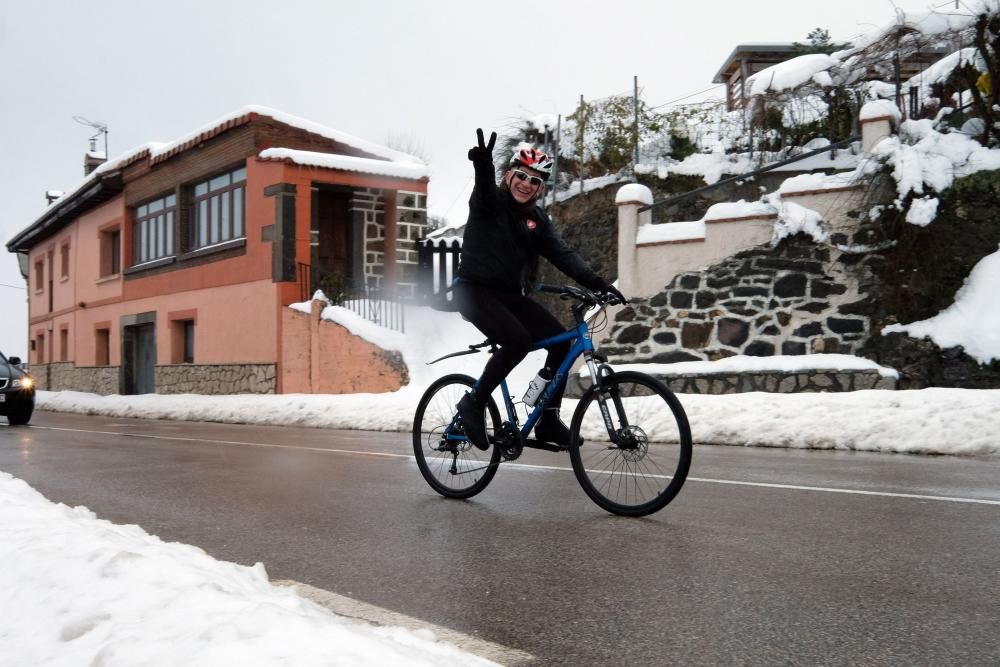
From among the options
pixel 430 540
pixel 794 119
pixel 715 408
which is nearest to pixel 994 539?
pixel 430 540

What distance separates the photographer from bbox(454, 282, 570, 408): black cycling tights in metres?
5.08

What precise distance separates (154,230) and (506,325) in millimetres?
22230

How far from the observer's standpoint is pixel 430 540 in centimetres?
423

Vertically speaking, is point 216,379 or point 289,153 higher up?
point 289,153

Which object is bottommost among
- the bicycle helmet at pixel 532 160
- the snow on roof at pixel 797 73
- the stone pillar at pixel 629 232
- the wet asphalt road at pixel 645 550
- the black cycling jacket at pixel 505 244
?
the wet asphalt road at pixel 645 550

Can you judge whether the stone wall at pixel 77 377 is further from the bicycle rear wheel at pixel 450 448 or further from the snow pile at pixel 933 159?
the bicycle rear wheel at pixel 450 448

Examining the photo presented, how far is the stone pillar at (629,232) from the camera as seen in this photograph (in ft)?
44.2

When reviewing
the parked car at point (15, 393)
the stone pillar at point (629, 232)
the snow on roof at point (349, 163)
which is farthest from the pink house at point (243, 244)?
the stone pillar at point (629, 232)

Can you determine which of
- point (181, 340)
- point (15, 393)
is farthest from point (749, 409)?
point (181, 340)

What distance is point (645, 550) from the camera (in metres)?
3.91

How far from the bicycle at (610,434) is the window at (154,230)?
20.4m

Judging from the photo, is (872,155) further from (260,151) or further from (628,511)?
(260,151)

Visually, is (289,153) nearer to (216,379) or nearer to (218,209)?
(218,209)

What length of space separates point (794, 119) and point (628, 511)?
13.9m
